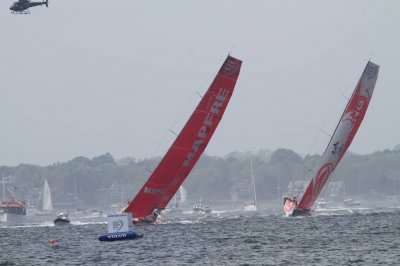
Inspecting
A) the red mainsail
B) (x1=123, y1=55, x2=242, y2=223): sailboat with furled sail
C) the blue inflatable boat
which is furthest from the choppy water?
the red mainsail

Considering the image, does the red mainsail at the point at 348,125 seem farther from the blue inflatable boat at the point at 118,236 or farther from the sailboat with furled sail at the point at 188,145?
the blue inflatable boat at the point at 118,236

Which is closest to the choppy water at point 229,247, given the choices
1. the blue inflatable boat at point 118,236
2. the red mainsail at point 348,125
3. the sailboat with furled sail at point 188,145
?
the blue inflatable boat at point 118,236

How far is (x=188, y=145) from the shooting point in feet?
Result: 230

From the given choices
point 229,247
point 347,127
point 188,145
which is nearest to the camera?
point 229,247

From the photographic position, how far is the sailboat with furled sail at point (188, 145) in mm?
69938

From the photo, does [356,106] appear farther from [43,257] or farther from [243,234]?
[43,257]

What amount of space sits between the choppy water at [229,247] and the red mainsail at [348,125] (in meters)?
10.7

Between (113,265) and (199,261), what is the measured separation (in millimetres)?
3659

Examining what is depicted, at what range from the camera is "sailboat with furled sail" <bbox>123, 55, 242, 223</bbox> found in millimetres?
69938

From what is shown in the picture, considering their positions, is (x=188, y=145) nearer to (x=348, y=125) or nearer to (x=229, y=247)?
(x=348, y=125)

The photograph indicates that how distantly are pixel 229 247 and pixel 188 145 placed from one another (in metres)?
19.3

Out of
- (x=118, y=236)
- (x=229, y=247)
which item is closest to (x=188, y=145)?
(x=118, y=236)

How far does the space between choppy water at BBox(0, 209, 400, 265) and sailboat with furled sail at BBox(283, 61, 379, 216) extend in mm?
10662

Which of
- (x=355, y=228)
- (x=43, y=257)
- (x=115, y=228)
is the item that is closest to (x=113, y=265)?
(x=43, y=257)
